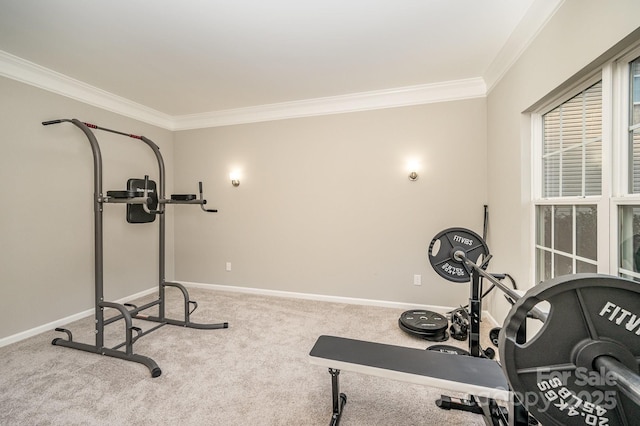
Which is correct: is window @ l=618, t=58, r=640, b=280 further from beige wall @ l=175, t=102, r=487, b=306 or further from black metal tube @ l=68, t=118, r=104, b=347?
black metal tube @ l=68, t=118, r=104, b=347

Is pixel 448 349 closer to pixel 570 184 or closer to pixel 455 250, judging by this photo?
pixel 455 250

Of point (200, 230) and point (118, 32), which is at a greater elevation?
point (118, 32)

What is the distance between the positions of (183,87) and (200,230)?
80.3 inches

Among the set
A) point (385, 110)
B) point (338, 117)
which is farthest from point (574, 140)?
point (338, 117)

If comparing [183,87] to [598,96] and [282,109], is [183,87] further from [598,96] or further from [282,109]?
[598,96]

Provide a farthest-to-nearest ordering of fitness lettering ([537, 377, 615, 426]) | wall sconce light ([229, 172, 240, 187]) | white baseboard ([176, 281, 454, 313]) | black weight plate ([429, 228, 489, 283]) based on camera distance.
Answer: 1. wall sconce light ([229, 172, 240, 187])
2. white baseboard ([176, 281, 454, 313])
3. black weight plate ([429, 228, 489, 283])
4. fitness lettering ([537, 377, 615, 426])

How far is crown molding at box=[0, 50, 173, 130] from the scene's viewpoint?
2588 mm

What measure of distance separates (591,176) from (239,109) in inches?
150

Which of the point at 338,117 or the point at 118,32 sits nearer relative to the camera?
the point at 118,32

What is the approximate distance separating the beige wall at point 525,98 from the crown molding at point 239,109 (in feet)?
1.74

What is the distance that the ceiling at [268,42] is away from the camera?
1960 millimetres

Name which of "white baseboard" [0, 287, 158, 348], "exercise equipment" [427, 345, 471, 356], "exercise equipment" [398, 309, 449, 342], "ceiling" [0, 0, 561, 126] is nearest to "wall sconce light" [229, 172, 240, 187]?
"ceiling" [0, 0, 561, 126]

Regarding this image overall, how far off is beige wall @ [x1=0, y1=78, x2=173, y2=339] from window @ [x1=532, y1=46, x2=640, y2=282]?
4.52 metres

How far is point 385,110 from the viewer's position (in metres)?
3.46
